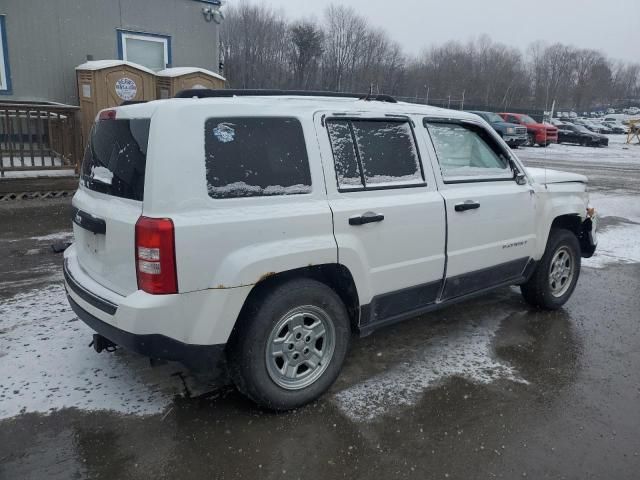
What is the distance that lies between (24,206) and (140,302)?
24.5 feet

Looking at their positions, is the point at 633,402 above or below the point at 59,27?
below

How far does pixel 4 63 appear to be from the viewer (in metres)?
11.3

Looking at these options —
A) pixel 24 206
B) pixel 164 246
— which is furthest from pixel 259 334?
pixel 24 206

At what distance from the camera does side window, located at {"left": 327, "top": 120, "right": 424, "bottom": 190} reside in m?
3.37

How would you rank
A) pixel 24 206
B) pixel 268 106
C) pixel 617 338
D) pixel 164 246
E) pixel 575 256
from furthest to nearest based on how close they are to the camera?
pixel 24 206, pixel 575 256, pixel 617 338, pixel 268 106, pixel 164 246

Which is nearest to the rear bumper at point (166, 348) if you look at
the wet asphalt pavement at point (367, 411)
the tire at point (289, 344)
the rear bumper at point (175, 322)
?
the rear bumper at point (175, 322)

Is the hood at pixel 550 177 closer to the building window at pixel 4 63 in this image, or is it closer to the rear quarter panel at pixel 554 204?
the rear quarter panel at pixel 554 204

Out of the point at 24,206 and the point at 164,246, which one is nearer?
the point at 164,246

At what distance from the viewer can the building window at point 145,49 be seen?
41.7ft

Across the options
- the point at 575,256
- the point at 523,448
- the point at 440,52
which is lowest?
the point at 523,448

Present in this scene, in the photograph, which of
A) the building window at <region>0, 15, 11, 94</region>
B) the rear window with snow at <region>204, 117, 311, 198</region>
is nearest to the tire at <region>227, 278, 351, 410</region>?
the rear window with snow at <region>204, 117, 311, 198</region>

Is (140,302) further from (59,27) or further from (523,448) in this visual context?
(59,27)

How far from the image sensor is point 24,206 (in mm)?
8945

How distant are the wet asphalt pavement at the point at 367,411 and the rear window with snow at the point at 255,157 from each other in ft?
4.54
